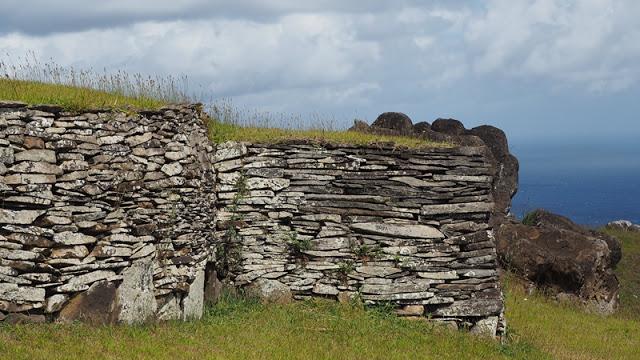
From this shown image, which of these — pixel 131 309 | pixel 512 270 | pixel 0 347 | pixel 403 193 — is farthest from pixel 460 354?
pixel 512 270

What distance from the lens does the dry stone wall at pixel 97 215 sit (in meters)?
10.9

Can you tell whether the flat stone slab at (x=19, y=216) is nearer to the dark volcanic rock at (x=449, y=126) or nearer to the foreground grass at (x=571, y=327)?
the foreground grass at (x=571, y=327)

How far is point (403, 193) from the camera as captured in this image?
1505cm

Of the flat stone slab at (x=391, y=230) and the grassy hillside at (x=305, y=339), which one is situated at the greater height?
the flat stone slab at (x=391, y=230)

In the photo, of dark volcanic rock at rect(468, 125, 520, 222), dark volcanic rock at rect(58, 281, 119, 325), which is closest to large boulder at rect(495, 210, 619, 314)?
dark volcanic rock at rect(468, 125, 520, 222)

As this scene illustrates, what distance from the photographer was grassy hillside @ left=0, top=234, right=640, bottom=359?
34.4 ft

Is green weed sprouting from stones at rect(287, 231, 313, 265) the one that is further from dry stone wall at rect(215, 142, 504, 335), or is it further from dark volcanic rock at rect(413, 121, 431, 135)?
dark volcanic rock at rect(413, 121, 431, 135)

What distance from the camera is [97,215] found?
11.6 m

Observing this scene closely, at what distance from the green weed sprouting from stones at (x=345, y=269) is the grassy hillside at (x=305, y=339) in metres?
0.59

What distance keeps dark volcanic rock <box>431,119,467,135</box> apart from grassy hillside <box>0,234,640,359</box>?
32.9ft

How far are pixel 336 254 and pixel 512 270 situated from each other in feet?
32.3

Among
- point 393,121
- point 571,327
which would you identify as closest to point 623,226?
point 393,121

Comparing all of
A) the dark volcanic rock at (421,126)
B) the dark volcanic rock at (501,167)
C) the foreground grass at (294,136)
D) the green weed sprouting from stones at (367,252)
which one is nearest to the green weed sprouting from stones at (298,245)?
the green weed sprouting from stones at (367,252)

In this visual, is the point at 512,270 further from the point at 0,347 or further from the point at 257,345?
the point at 0,347
